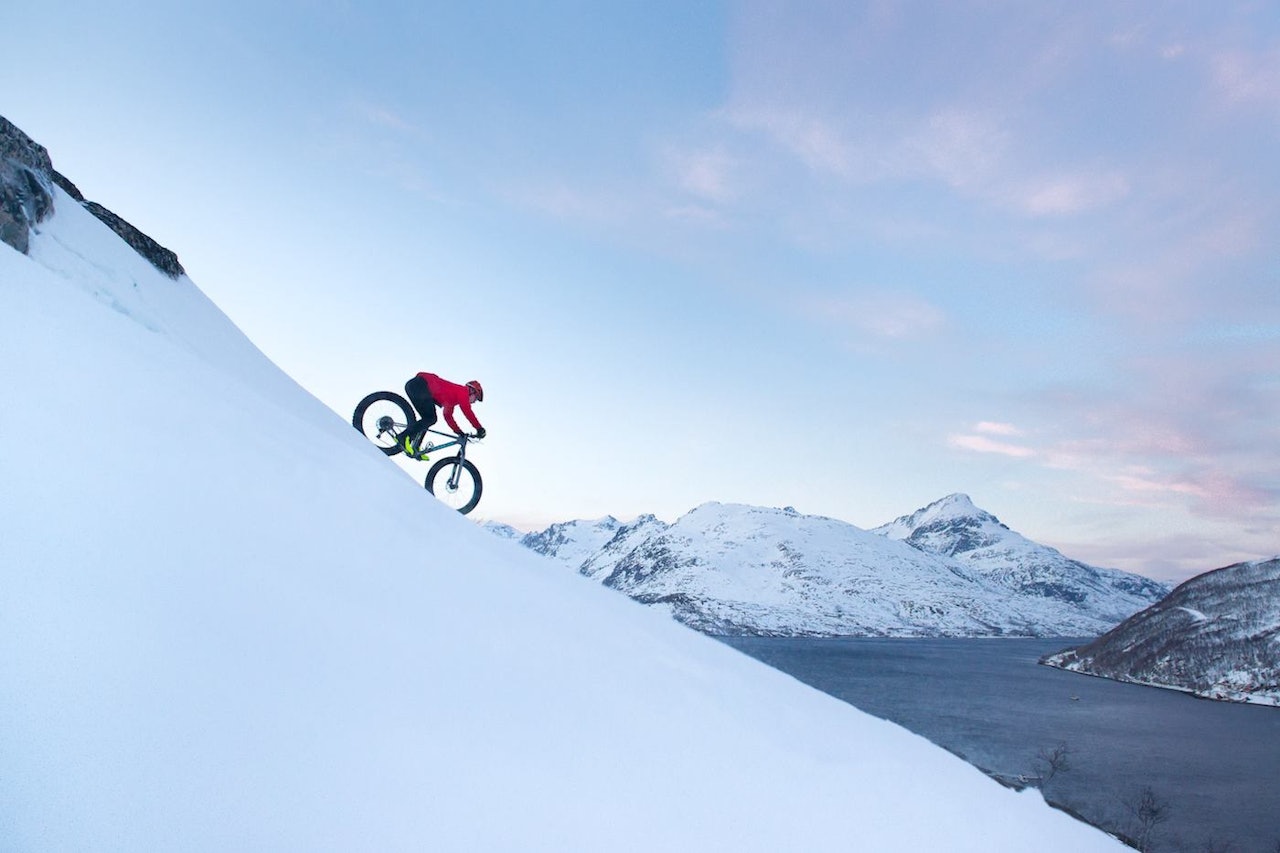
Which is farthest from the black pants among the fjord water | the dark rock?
the fjord water

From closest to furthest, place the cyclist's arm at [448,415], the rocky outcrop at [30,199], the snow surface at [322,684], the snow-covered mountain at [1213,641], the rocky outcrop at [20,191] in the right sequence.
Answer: the snow surface at [322,684], the rocky outcrop at [20,191], the rocky outcrop at [30,199], the cyclist's arm at [448,415], the snow-covered mountain at [1213,641]

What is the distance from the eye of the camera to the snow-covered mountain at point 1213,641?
420 ft

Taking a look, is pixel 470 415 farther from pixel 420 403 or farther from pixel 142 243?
pixel 142 243

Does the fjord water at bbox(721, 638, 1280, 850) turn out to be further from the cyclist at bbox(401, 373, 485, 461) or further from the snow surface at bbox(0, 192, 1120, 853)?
the snow surface at bbox(0, 192, 1120, 853)

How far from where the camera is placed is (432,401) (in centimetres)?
1259

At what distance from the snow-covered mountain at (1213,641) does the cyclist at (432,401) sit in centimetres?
16869

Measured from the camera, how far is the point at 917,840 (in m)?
3.38

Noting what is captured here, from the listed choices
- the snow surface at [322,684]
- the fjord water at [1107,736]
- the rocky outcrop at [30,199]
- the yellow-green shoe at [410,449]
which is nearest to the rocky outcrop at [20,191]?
the rocky outcrop at [30,199]

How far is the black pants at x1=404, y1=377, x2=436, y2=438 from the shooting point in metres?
12.4

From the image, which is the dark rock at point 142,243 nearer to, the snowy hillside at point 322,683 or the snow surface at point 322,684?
the snow surface at point 322,684

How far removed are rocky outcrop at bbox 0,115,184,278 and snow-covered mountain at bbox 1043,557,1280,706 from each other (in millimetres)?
173895

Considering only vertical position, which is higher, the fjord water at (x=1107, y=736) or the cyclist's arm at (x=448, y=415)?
the cyclist's arm at (x=448, y=415)

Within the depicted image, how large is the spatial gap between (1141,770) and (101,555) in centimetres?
9300

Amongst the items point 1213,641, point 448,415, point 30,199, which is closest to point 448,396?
point 448,415
